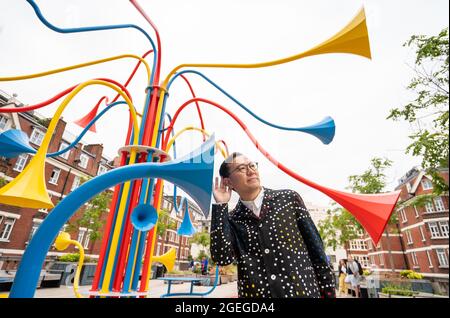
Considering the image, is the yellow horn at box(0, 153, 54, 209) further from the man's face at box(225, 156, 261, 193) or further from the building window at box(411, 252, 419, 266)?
the building window at box(411, 252, 419, 266)

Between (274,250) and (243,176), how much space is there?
59 centimetres

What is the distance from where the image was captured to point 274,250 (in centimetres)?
177

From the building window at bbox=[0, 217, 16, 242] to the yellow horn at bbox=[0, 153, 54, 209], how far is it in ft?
66.7

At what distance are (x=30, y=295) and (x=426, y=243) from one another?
32.4 metres

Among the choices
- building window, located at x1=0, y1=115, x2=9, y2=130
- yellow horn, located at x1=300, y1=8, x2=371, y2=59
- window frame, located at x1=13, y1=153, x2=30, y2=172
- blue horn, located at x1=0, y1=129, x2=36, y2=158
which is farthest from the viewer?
window frame, located at x1=13, y1=153, x2=30, y2=172

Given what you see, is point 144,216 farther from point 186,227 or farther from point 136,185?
point 186,227

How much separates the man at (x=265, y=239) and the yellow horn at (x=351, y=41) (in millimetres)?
1334

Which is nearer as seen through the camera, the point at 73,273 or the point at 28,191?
the point at 28,191

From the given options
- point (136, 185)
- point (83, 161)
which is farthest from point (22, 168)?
point (136, 185)

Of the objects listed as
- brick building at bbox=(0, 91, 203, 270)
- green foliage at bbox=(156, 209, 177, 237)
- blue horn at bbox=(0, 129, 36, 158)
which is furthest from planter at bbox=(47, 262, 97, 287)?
blue horn at bbox=(0, 129, 36, 158)

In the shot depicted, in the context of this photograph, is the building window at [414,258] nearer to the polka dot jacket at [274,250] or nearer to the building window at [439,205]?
the building window at [439,205]

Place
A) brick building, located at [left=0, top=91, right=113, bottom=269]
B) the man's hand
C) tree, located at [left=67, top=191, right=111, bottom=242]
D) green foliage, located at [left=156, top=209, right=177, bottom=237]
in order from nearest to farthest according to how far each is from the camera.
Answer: the man's hand
brick building, located at [left=0, top=91, right=113, bottom=269]
tree, located at [left=67, top=191, right=111, bottom=242]
green foliage, located at [left=156, top=209, right=177, bottom=237]

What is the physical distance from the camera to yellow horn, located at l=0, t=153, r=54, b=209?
126 cm
